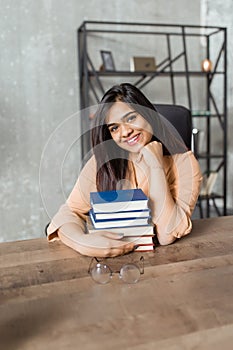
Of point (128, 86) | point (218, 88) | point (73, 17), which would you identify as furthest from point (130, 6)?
point (128, 86)

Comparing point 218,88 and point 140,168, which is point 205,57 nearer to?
point 218,88

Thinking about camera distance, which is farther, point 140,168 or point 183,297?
point 140,168

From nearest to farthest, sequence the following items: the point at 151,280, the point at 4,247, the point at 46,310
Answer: the point at 46,310 → the point at 151,280 → the point at 4,247

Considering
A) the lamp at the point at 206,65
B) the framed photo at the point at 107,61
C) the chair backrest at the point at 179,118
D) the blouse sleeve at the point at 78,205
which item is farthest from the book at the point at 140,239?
the lamp at the point at 206,65

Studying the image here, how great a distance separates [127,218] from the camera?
121 centimetres

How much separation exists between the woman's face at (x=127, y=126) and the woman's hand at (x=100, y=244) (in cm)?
31

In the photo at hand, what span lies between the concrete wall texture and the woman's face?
153cm

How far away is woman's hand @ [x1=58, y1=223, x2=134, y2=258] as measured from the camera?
115 cm

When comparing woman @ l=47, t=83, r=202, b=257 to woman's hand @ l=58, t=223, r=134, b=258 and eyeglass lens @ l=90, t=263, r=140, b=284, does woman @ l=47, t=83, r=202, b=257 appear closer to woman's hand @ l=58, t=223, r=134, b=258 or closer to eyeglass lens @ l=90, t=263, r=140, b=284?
woman's hand @ l=58, t=223, r=134, b=258

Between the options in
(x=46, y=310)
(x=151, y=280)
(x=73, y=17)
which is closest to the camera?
(x=46, y=310)

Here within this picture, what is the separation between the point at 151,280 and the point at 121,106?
0.56 metres

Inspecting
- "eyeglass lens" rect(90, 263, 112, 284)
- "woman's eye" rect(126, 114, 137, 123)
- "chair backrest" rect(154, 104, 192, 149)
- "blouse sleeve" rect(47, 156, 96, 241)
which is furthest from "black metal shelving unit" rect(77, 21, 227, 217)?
"eyeglass lens" rect(90, 263, 112, 284)

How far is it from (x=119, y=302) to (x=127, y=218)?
360mm

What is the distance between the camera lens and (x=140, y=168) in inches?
54.5
